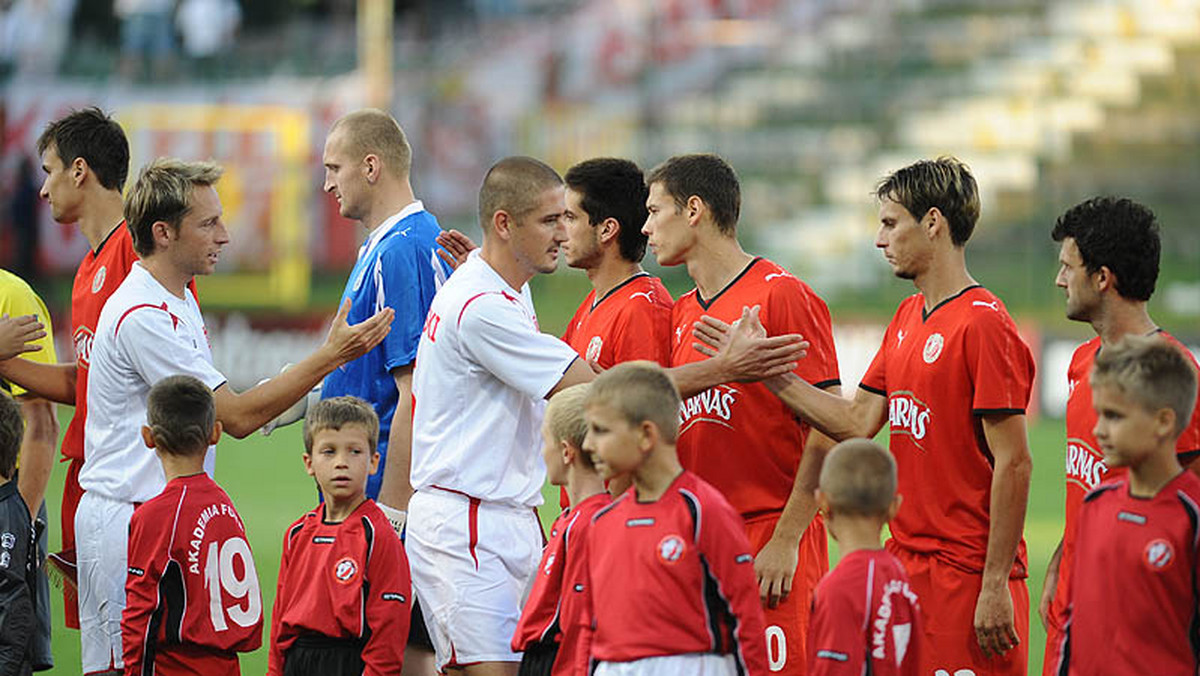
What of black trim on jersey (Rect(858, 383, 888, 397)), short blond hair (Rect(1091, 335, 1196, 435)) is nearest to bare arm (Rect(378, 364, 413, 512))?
black trim on jersey (Rect(858, 383, 888, 397))

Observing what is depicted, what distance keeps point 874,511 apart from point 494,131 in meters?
19.5

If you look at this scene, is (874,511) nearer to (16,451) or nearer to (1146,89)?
(16,451)

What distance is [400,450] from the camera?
6066 mm

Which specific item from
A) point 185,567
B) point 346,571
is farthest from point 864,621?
point 185,567

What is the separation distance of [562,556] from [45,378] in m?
2.73

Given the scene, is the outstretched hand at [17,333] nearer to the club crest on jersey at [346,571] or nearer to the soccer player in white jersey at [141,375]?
the soccer player in white jersey at [141,375]

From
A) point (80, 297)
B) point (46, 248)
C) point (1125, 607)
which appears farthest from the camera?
point (46, 248)

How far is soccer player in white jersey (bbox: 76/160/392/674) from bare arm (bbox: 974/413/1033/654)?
2136mm

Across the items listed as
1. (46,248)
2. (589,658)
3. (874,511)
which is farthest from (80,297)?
(46,248)

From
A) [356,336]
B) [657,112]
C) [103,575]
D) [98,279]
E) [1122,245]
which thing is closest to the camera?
[1122,245]

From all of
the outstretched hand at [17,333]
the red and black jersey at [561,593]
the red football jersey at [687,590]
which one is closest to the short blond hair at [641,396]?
the red football jersey at [687,590]

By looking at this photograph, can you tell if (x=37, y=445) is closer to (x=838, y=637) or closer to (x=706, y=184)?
(x=706, y=184)

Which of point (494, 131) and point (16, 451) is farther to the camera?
point (494, 131)

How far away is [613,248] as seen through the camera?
6.15 m
